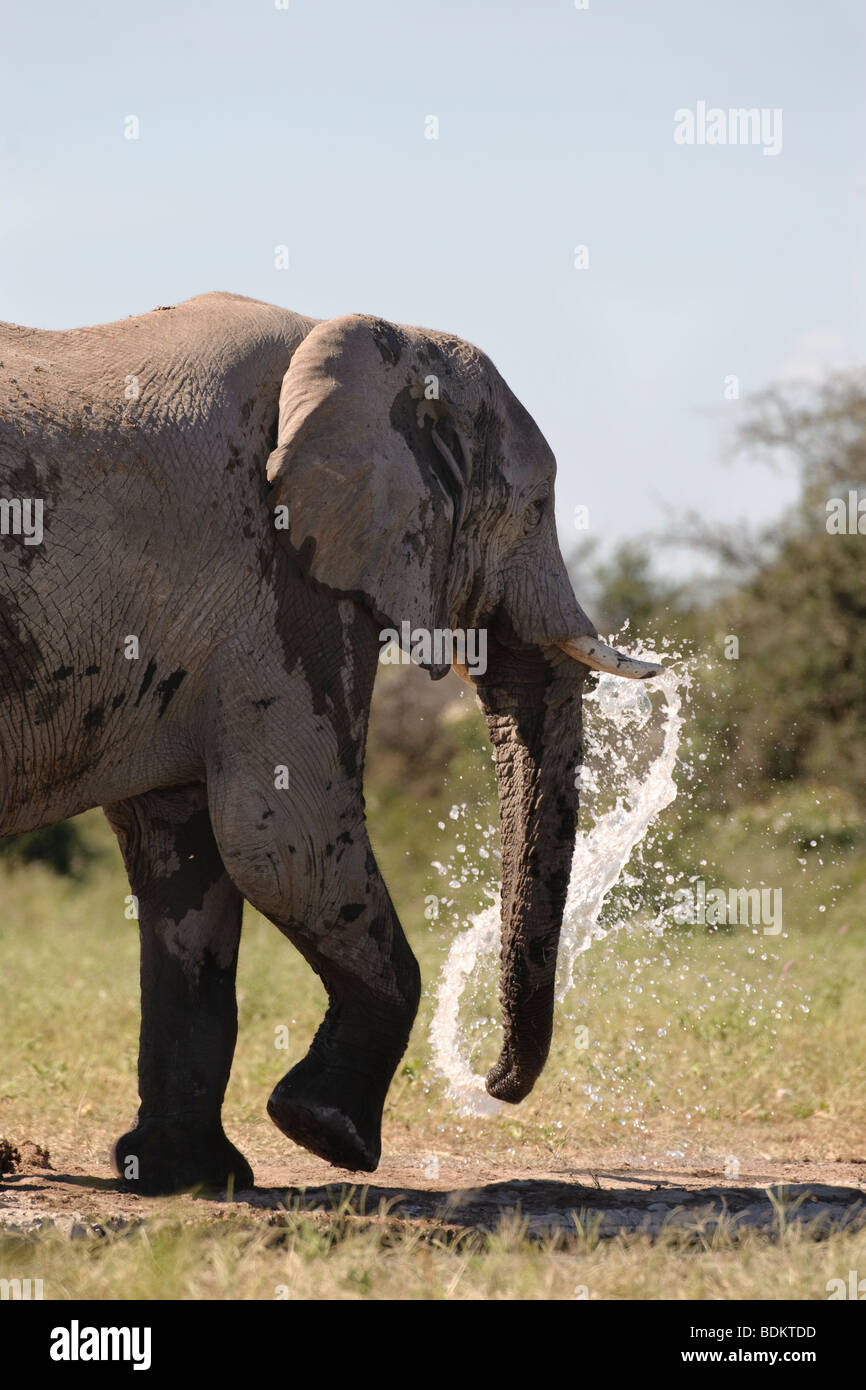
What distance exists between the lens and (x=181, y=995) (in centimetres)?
598

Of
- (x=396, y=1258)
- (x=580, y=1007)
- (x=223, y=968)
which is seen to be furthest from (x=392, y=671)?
(x=396, y=1258)

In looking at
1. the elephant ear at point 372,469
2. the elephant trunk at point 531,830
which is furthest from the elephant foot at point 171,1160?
the elephant ear at point 372,469

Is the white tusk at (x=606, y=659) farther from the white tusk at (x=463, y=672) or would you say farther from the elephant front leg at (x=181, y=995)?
the elephant front leg at (x=181, y=995)

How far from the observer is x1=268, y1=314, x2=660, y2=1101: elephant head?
551 cm

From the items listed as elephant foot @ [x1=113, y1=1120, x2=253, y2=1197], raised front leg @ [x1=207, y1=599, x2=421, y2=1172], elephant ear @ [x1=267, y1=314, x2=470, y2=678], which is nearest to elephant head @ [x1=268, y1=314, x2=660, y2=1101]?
elephant ear @ [x1=267, y1=314, x2=470, y2=678]

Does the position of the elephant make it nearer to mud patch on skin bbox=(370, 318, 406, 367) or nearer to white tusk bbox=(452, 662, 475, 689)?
mud patch on skin bbox=(370, 318, 406, 367)

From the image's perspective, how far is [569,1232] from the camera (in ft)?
17.3

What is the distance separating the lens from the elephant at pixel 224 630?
518cm

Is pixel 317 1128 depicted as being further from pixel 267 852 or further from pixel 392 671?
pixel 392 671

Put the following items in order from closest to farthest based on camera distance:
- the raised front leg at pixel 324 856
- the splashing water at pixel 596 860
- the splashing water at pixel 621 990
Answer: the raised front leg at pixel 324 856
the splashing water at pixel 596 860
the splashing water at pixel 621 990

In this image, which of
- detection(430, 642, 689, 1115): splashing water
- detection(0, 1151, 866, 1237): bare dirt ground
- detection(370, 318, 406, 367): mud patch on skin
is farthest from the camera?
detection(430, 642, 689, 1115): splashing water

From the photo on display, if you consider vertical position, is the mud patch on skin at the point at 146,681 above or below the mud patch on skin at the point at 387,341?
below

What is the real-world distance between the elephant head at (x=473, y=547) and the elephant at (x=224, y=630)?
0.05ft
